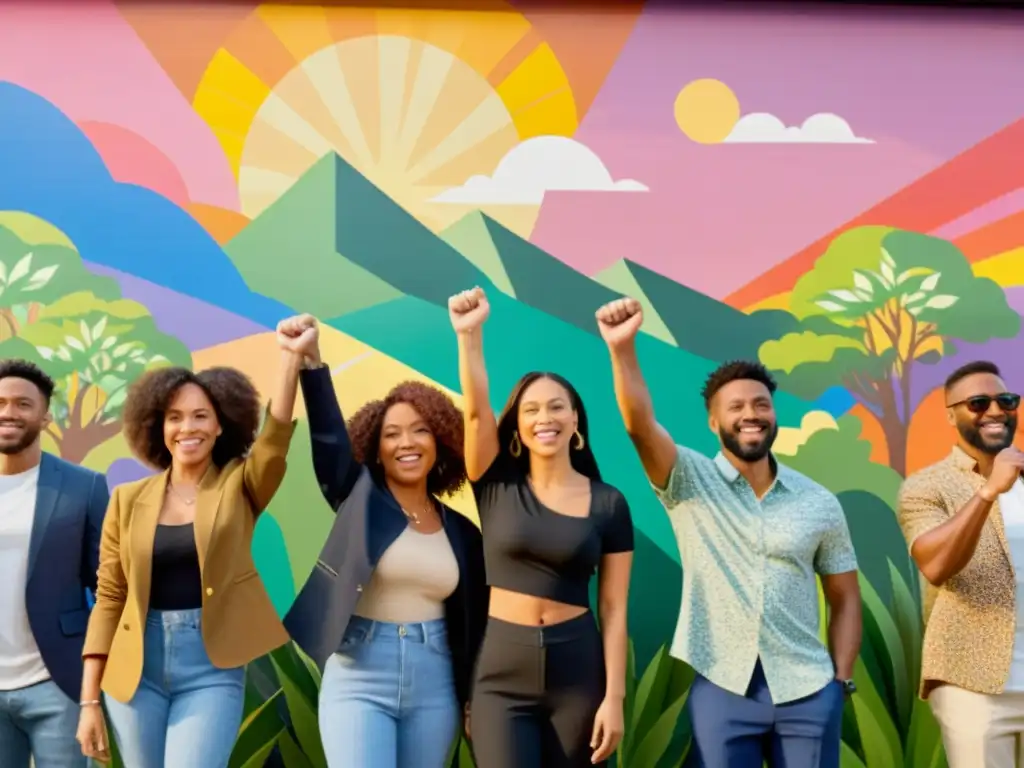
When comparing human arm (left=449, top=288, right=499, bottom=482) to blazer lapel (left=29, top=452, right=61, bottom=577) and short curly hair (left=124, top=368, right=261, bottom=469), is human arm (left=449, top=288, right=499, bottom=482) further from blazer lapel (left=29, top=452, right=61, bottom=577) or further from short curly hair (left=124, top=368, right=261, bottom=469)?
blazer lapel (left=29, top=452, right=61, bottom=577)

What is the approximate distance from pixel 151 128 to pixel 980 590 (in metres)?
3.58

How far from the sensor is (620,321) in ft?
8.67

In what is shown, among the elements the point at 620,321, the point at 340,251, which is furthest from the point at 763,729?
the point at 340,251

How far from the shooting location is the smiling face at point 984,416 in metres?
2.89

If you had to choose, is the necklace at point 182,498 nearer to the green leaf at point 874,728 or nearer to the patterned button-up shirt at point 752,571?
the patterned button-up shirt at point 752,571

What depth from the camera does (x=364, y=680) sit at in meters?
2.51

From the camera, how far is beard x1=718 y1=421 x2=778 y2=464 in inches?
106

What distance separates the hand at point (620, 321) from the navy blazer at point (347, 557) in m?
0.77

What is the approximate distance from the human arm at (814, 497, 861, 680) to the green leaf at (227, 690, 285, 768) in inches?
77.4

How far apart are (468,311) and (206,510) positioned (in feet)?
3.18

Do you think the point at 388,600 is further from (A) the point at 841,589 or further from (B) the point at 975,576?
(B) the point at 975,576

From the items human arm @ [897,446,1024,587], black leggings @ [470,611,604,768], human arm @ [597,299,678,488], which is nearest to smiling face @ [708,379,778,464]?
human arm @ [597,299,678,488]

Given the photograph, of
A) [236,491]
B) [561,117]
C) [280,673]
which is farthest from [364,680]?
[561,117]

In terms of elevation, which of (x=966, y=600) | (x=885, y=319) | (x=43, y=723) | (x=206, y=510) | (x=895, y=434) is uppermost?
(x=885, y=319)
